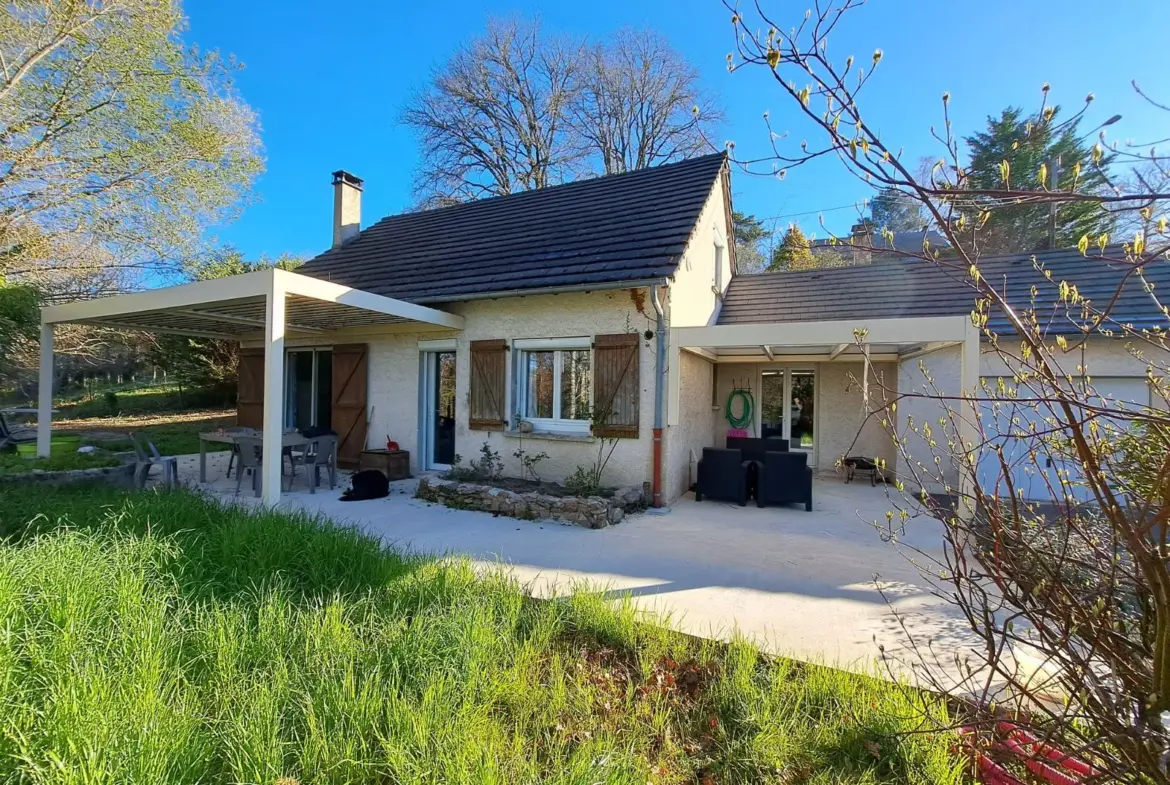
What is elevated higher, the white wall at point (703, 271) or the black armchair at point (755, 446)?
the white wall at point (703, 271)

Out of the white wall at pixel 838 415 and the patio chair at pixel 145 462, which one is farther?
the white wall at pixel 838 415

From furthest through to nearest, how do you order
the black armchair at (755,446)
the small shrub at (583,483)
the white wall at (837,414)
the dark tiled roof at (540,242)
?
the white wall at (837,414), the black armchair at (755,446), the dark tiled roof at (540,242), the small shrub at (583,483)

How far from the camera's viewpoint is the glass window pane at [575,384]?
27.3 feet

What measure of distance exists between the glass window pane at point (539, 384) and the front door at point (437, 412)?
189cm

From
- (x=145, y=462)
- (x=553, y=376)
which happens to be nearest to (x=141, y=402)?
(x=145, y=462)

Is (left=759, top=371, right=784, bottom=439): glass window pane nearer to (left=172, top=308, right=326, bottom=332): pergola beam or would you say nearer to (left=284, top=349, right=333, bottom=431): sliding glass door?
(left=284, top=349, right=333, bottom=431): sliding glass door

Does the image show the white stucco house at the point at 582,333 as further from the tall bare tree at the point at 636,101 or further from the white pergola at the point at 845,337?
the tall bare tree at the point at 636,101

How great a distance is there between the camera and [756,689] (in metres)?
2.78

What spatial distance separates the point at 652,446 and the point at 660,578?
314 cm

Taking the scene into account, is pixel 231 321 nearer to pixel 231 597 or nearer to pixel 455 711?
pixel 231 597

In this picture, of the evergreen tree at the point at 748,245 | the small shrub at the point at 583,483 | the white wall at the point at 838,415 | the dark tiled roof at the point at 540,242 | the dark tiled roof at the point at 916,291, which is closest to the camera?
the small shrub at the point at 583,483

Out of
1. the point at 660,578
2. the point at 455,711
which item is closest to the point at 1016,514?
the point at 455,711

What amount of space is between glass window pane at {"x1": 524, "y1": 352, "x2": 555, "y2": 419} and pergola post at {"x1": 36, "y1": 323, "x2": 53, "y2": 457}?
28.5ft

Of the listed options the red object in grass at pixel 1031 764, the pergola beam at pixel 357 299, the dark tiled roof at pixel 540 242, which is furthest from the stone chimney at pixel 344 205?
the red object in grass at pixel 1031 764
